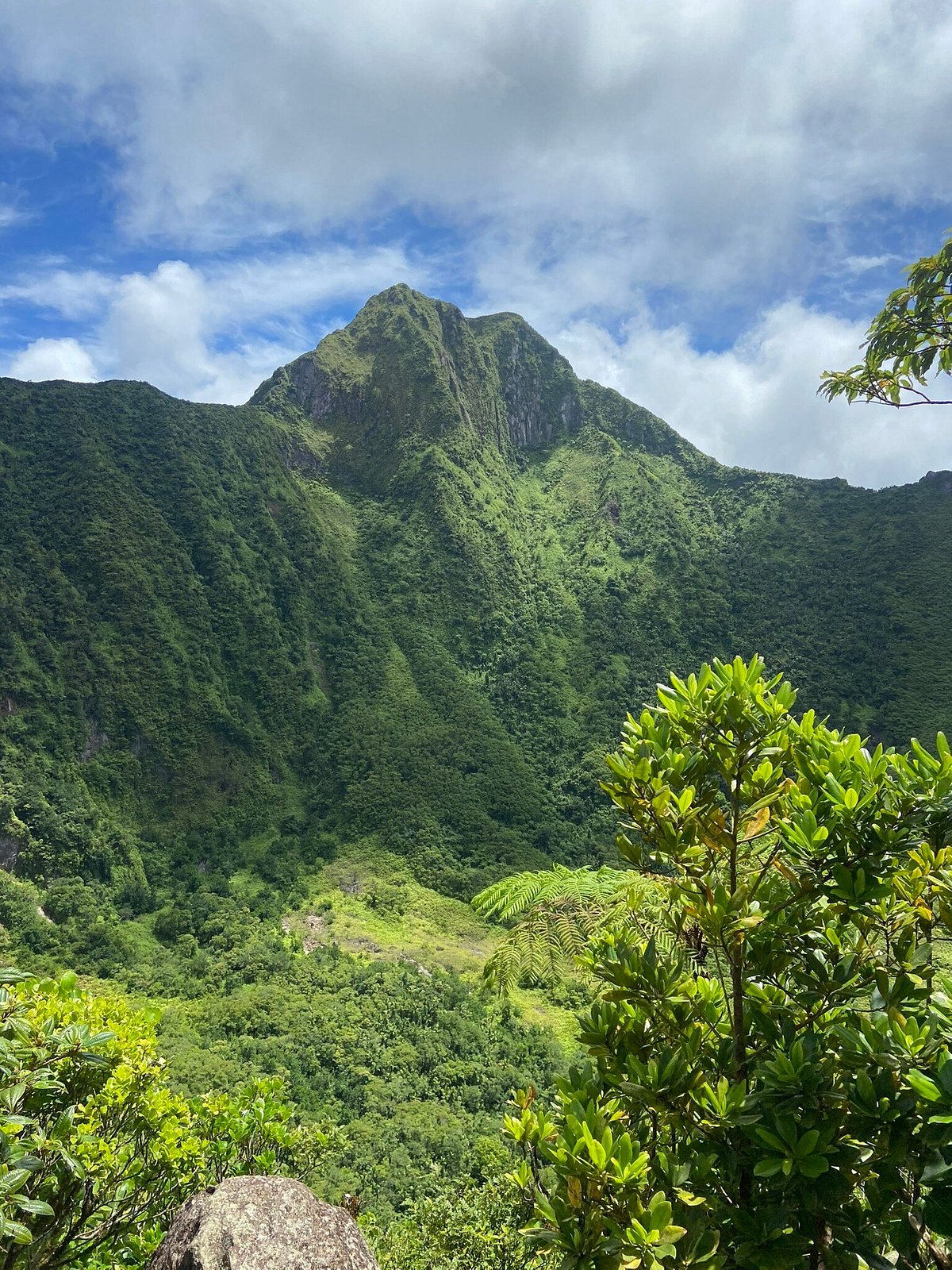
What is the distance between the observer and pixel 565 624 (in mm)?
90812

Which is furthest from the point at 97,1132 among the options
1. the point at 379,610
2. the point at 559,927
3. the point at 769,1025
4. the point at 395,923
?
the point at 379,610

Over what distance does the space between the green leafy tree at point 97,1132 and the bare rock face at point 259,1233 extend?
59 centimetres

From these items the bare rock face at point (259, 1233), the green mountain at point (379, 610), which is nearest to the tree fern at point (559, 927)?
the bare rock face at point (259, 1233)

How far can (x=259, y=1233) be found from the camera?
14.6 feet

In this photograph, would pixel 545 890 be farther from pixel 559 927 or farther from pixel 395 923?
pixel 395 923

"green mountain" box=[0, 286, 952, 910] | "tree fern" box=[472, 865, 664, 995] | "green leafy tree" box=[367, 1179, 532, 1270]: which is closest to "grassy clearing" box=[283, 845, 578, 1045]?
"green mountain" box=[0, 286, 952, 910]

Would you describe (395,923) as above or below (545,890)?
below

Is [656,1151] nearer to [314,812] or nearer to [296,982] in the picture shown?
[296,982]

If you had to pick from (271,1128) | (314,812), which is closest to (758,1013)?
(271,1128)

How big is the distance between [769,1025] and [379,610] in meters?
89.7

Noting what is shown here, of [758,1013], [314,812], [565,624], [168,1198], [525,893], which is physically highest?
[565,624]

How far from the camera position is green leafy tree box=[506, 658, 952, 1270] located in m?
1.96

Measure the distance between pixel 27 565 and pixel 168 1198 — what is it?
74.7m

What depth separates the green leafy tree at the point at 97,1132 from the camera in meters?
3.36
